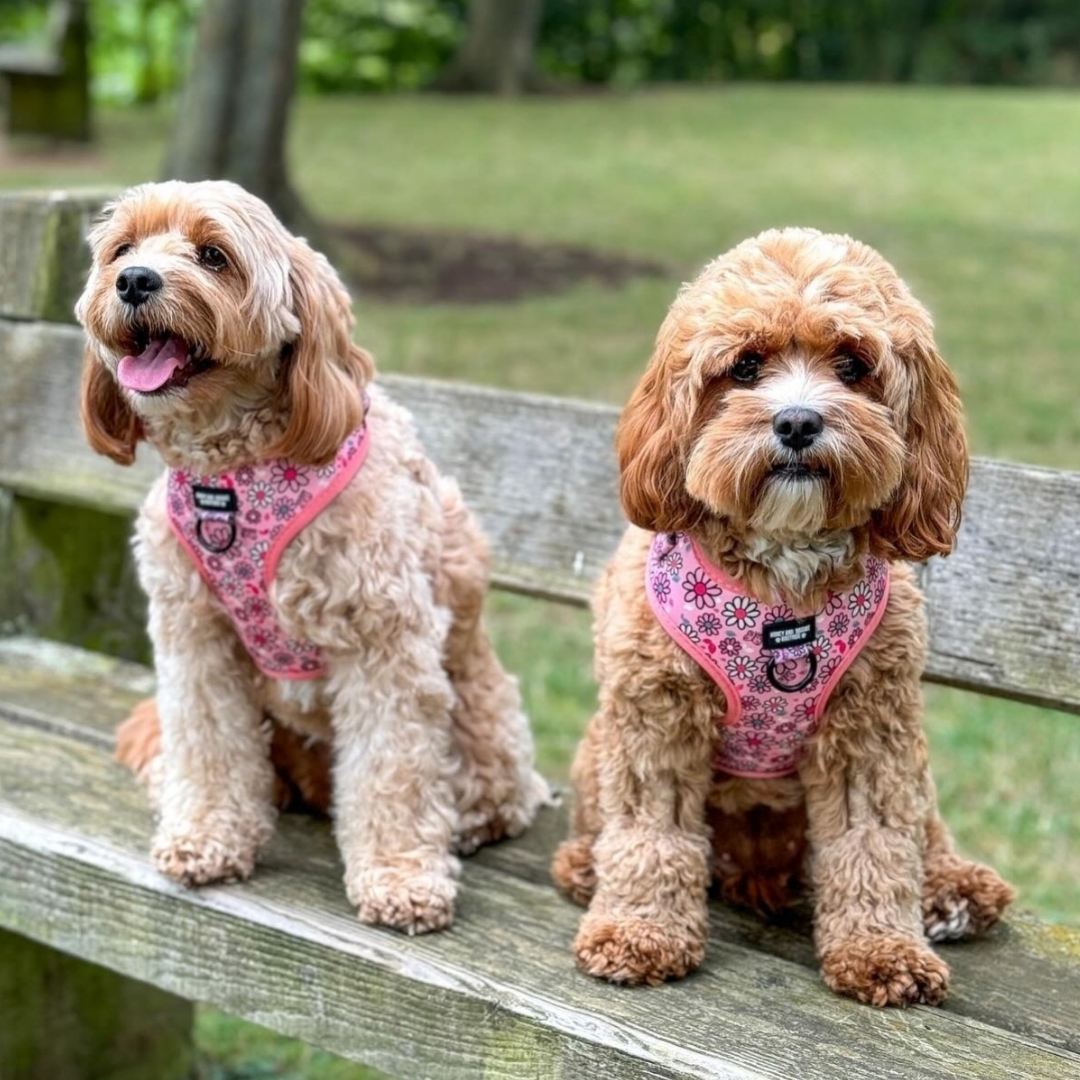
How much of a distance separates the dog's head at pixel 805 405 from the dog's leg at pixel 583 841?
2.07 feet

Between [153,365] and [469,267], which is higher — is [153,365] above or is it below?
above

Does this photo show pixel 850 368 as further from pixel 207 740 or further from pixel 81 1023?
pixel 81 1023

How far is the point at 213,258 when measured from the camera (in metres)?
2.72

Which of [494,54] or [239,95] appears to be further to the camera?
[494,54]

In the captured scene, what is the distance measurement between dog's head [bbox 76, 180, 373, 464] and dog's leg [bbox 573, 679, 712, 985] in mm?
726

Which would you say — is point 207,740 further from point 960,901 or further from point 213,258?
point 960,901

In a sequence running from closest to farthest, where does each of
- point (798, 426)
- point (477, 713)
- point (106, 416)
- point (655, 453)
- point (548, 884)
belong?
point (798, 426)
point (655, 453)
point (106, 416)
point (548, 884)
point (477, 713)

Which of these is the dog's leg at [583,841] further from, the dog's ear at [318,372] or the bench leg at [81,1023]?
the bench leg at [81,1023]

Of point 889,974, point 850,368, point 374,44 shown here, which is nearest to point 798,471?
point 850,368

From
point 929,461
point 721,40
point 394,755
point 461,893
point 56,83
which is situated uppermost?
point 721,40

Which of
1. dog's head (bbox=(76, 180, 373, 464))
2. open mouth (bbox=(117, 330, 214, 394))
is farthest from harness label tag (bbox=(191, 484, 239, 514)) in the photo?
open mouth (bbox=(117, 330, 214, 394))

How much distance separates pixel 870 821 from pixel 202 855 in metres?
1.20

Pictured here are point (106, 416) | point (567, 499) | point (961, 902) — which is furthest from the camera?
point (567, 499)

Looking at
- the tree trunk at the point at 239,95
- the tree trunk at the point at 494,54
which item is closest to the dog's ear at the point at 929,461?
the tree trunk at the point at 239,95
